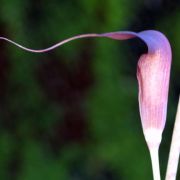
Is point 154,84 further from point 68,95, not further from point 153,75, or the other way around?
point 68,95

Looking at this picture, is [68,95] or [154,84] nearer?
[154,84]

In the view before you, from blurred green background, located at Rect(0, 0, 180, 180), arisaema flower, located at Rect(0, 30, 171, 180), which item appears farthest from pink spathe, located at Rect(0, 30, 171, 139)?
blurred green background, located at Rect(0, 0, 180, 180)

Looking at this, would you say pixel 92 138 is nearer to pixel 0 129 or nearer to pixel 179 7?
pixel 0 129

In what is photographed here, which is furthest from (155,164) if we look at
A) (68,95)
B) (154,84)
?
(68,95)

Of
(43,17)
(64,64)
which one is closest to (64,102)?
(64,64)

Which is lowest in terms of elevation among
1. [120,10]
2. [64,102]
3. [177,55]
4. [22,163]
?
[22,163]

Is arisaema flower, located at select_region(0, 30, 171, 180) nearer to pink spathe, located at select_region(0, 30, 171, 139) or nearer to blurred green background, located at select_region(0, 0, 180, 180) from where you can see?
pink spathe, located at select_region(0, 30, 171, 139)

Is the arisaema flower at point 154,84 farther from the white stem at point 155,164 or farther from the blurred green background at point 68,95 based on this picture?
the blurred green background at point 68,95
